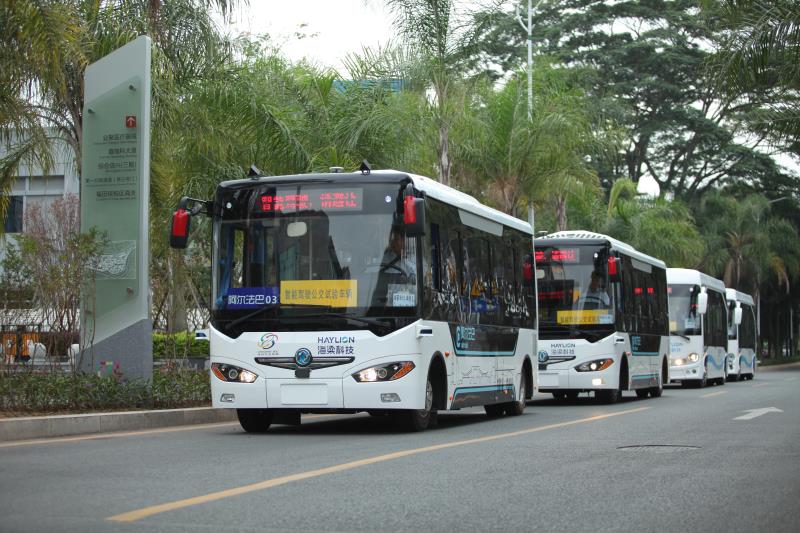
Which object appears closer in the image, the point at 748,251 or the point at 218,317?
the point at 218,317

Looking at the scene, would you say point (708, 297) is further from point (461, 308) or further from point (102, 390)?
point (102, 390)

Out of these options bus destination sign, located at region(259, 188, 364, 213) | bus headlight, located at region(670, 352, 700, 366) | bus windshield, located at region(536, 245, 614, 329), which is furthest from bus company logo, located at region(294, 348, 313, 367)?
bus headlight, located at region(670, 352, 700, 366)

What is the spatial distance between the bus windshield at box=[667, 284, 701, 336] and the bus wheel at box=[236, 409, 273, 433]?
22.1 m

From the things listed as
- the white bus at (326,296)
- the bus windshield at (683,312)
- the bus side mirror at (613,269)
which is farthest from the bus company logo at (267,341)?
the bus windshield at (683,312)

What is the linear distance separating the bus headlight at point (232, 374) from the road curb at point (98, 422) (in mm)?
1260

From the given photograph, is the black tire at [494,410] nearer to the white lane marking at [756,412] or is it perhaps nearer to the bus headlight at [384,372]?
the white lane marking at [756,412]

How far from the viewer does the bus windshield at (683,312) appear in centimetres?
3566

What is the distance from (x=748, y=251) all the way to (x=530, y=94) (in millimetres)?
38046

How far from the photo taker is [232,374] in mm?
14703

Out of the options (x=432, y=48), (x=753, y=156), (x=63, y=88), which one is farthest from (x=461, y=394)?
(x=753, y=156)

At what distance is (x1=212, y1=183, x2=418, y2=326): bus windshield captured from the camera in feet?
47.3

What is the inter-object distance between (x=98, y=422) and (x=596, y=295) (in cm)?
1149

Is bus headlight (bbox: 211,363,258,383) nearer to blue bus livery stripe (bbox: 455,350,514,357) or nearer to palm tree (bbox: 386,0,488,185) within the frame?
blue bus livery stripe (bbox: 455,350,514,357)

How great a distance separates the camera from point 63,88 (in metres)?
18.5
